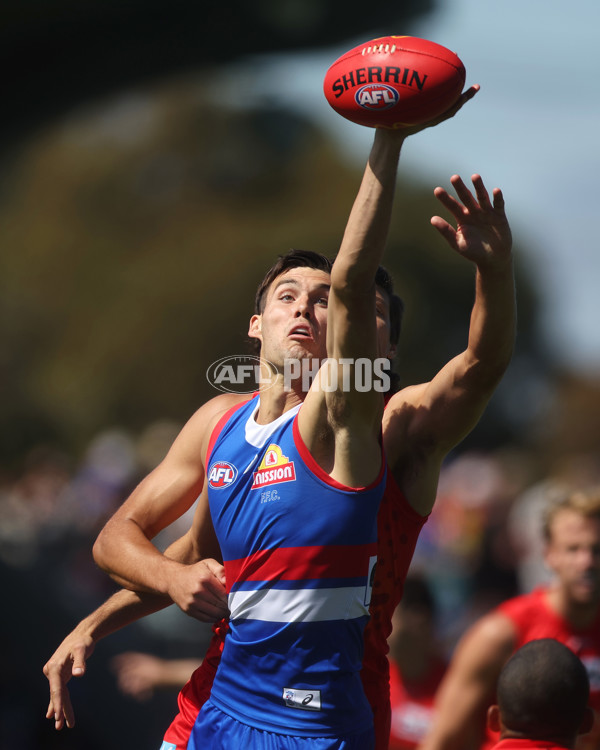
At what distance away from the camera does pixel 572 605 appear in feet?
17.9

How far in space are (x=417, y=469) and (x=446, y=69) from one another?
138 cm

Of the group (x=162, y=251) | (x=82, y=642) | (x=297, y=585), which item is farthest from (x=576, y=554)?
(x=162, y=251)

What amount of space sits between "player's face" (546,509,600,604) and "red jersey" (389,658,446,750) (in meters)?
1.11

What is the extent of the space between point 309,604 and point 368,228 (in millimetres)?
1292

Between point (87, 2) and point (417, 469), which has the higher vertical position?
point (87, 2)

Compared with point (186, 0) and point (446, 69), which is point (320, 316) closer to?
point (446, 69)

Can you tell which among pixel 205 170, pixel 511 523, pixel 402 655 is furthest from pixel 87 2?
pixel 205 170

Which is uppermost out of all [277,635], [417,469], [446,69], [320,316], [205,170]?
[205,170]

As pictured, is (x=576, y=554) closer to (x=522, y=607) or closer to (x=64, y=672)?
(x=522, y=607)

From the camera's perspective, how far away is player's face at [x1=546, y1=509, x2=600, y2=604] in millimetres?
5426

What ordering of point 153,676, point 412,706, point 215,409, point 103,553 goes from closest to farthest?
point 103,553 → point 215,409 → point 412,706 → point 153,676

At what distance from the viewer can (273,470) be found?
11.4 ft

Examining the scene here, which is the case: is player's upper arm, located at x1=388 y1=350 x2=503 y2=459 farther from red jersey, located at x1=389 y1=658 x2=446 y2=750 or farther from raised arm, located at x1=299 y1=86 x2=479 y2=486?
red jersey, located at x1=389 y1=658 x2=446 y2=750

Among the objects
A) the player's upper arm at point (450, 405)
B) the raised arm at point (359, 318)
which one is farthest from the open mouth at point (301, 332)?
the player's upper arm at point (450, 405)
